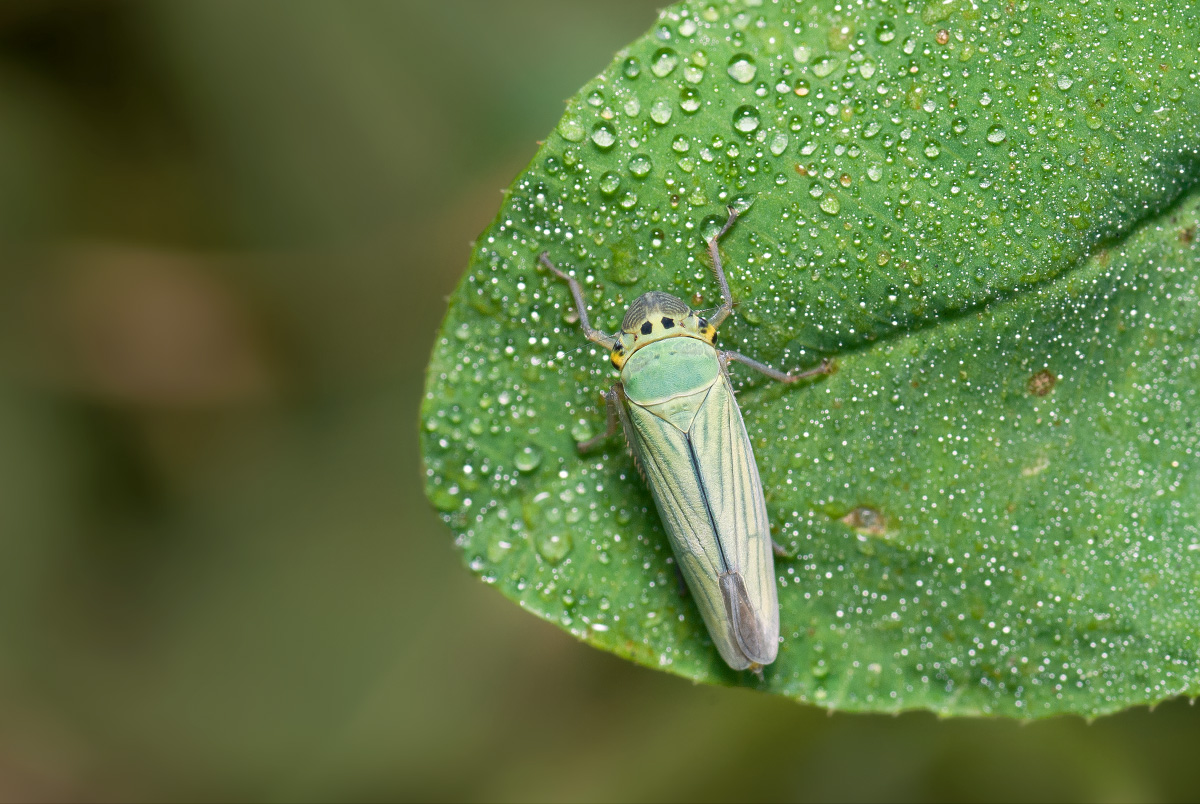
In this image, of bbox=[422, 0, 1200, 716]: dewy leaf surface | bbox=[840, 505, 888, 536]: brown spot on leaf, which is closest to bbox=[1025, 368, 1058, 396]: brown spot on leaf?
bbox=[422, 0, 1200, 716]: dewy leaf surface

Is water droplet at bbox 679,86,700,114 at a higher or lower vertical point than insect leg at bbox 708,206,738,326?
higher

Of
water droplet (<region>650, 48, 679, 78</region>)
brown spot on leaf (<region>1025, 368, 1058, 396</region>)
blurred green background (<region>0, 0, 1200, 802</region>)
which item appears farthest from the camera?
blurred green background (<region>0, 0, 1200, 802</region>)

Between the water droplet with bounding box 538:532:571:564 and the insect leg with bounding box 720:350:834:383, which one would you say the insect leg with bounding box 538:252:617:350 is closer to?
the insect leg with bounding box 720:350:834:383

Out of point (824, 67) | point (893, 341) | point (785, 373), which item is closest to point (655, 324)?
point (785, 373)

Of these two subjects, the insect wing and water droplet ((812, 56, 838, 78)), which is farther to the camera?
the insect wing

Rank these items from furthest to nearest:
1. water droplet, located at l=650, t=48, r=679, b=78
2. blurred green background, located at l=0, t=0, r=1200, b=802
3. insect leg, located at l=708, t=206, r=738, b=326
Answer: blurred green background, located at l=0, t=0, r=1200, b=802 < insect leg, located at l=708, t=206, r=738, b=326 < water droplet, located at l=650, t=48, r=679, b=78

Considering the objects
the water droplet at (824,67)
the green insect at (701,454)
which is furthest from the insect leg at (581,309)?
the water droplet at (824,67)

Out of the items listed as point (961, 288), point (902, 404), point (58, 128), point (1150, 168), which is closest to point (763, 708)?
point (902, 404)
